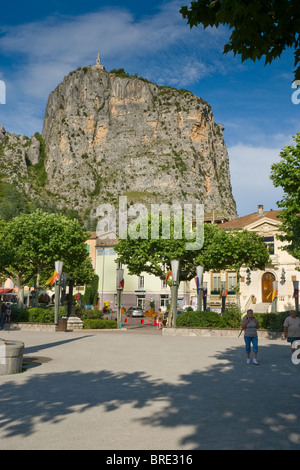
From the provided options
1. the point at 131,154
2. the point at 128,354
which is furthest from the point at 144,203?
the point at 128,354

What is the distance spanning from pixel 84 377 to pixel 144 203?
134 meters

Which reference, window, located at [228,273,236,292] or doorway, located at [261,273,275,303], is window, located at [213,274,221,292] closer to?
window, located at [228,273,236,292]

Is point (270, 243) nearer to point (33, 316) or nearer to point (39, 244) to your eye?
point (39, 244)

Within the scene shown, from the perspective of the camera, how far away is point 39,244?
32.9 m

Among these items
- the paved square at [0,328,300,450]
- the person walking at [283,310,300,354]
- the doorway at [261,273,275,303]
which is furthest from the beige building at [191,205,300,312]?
the paved square at [0,328,300,450]

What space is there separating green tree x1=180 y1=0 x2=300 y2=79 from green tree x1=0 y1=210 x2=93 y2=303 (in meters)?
28.5

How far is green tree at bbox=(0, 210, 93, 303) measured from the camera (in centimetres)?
3272

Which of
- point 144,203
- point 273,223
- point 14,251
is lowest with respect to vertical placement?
point 14,251

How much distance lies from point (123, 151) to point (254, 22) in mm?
149481

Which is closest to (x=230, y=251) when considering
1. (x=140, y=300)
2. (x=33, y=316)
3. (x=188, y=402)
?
(x=33, y=316)

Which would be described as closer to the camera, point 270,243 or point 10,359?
point 10,359
